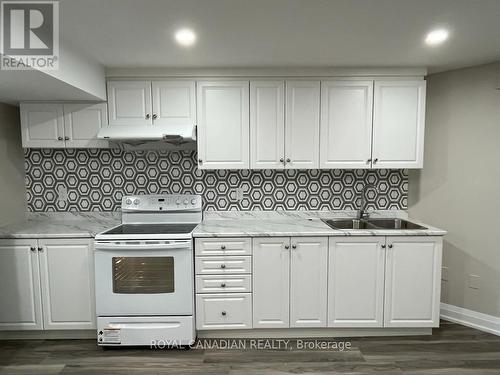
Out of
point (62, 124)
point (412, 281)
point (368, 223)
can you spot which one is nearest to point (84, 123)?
point (62, 124)

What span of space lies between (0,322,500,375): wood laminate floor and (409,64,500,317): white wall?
0.50 m

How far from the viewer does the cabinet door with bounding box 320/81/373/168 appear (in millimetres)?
2615

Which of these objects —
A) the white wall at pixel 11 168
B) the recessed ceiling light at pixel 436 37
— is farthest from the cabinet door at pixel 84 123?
the recessed ceiling light at pixel 436 37

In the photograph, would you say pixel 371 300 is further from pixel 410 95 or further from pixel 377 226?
pixel 410 95

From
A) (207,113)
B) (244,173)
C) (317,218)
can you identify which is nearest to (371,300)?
(317,218)

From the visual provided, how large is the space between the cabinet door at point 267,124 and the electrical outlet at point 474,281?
1989 millimetres

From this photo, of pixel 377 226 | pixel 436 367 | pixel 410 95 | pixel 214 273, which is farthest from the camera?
pixel 377 226

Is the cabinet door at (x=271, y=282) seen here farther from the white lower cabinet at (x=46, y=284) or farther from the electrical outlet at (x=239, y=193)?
the white lower cabinet at (x=46, y=284)

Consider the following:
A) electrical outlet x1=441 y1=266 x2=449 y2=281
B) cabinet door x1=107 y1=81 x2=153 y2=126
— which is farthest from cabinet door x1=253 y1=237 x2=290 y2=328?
electrical outlet x1=441 y1=266 x2=449 y2=281

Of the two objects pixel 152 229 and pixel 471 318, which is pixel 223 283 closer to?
pixel 152 229

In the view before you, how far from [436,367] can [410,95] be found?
7.07 ft

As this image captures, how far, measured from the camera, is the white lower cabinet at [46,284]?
238cm

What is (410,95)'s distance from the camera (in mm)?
2609

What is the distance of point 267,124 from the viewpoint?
265 centimetres
